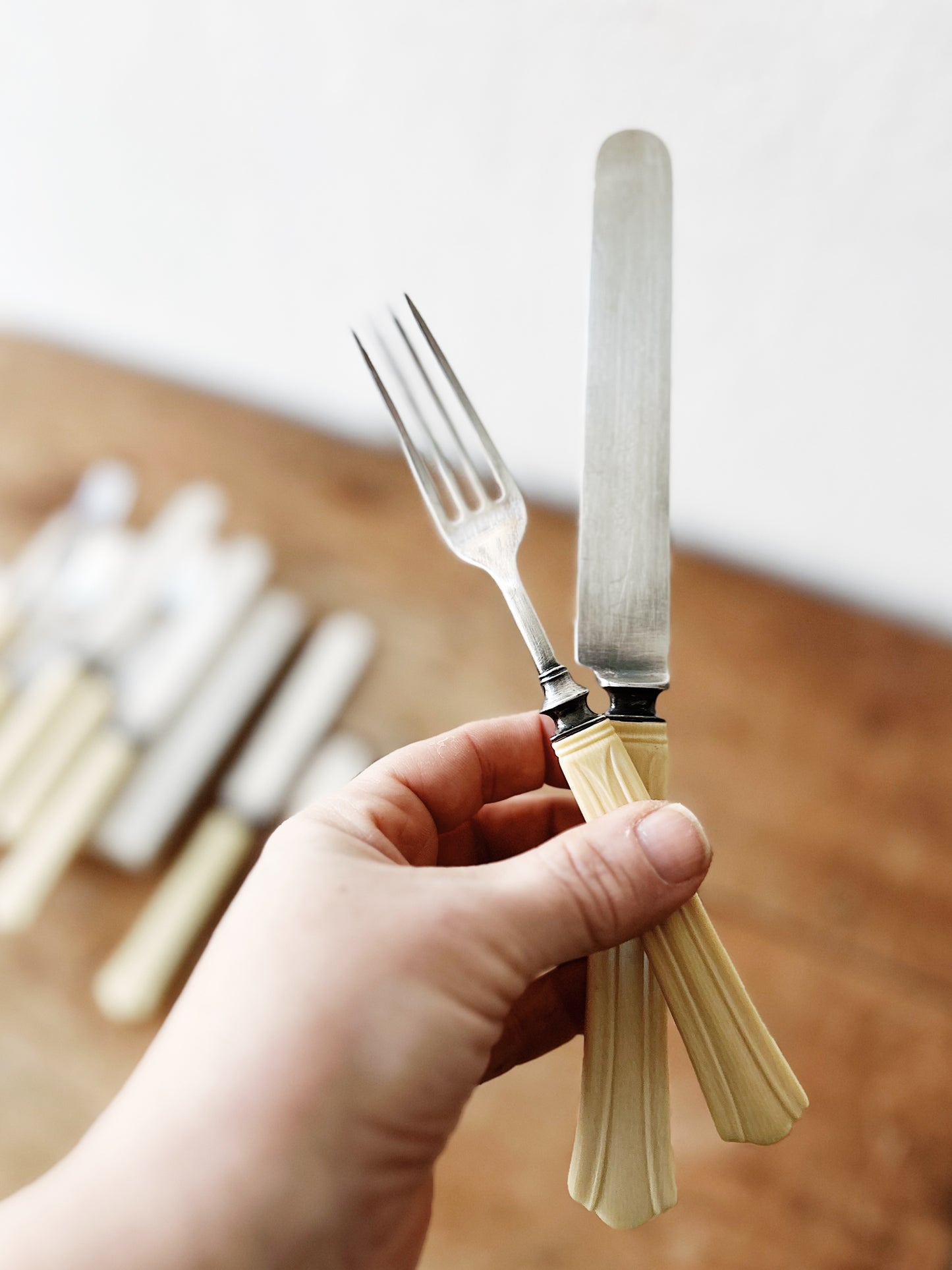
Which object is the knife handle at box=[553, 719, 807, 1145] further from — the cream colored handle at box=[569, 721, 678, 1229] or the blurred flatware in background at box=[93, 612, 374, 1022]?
the blurred flatware in background at box=[93, 612, 374, 1022]

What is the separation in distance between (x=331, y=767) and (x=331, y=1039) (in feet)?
1.10

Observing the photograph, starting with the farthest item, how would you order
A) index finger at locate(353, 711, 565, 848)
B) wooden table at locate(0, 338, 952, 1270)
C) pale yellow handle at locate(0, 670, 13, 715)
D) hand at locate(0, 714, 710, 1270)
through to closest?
pale yellow handle at locate(0, 670, 13, 715) → wooden table at locate(0, 338, 952, 1270) → index finger at locate(353, 711, 565, 848) → hand at locate(0, 714, 710, 1270)

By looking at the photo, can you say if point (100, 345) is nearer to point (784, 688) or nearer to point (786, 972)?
point (784, 688)

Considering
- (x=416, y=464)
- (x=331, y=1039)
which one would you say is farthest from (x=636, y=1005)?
(x=416, y=464)

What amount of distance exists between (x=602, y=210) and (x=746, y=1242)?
23.2 inches

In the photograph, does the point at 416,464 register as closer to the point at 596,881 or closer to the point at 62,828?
the point at 596,881

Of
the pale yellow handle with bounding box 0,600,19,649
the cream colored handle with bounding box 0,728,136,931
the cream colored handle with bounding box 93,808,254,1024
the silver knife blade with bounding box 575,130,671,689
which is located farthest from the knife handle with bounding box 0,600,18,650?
the silver knife blade with bounding box 575,130,671,689

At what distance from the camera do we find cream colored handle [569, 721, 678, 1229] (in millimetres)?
367

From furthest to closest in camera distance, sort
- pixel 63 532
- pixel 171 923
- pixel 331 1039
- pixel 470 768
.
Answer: pixel 63 532 < pixel 171 923 < pixel 470 768 < pixel 331 1039

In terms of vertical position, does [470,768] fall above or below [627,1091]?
above

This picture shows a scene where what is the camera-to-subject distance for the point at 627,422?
0.39 m

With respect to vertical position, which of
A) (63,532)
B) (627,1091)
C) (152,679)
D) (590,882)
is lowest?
(627,1091)

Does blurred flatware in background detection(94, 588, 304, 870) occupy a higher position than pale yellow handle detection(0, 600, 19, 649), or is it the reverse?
pale yellow handle detection(0, 600, 19, 649)

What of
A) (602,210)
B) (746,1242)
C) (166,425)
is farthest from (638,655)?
(166,425)
